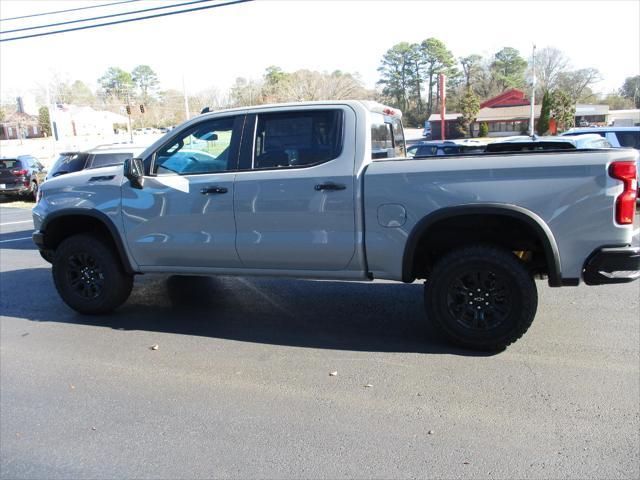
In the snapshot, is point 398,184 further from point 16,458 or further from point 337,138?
point 16,458

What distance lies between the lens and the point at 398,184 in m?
4.40

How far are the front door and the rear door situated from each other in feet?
0.52

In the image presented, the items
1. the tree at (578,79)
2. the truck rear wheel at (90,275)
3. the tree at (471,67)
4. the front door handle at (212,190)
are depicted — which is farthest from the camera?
the tree at (471,67)

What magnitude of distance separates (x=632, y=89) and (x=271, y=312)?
11604cm

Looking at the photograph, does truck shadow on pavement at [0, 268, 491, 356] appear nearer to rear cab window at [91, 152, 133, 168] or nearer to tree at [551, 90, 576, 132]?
rear cab window at [91, 152, 133, 168]

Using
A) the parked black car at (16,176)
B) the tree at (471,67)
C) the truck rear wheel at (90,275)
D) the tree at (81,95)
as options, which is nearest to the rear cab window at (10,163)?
the parked black car at (16,176)

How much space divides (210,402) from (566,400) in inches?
95.4

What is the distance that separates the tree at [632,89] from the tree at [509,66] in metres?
19.6

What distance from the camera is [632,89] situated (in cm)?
10169

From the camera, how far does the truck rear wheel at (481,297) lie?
4.32m

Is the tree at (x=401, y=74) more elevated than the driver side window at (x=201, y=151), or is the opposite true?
the tree at (x=401, y=74)

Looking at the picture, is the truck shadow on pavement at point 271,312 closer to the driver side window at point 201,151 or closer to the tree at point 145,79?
the driver side window at point 201,151

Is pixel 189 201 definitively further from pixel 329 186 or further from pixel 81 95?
pixel 81 95

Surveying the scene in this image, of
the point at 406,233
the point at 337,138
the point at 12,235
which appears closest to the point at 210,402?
the point at 406,233
